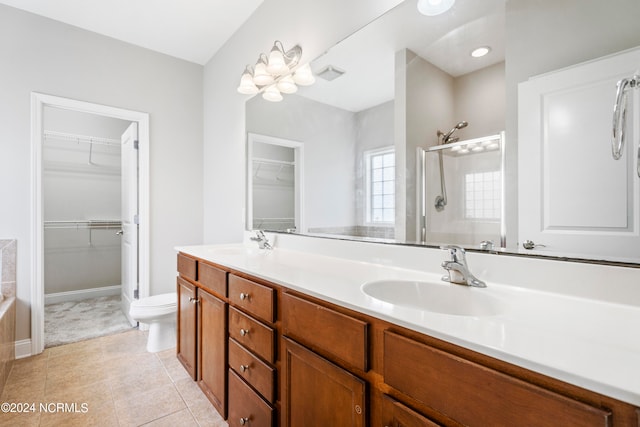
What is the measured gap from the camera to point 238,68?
2631mm

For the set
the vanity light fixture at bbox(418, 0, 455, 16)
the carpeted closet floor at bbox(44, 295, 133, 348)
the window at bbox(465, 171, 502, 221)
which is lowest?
the carpeted closet floor at bbox(44, 295, 133, 348)

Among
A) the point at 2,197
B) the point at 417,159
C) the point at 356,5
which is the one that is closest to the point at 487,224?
the point at 417,159

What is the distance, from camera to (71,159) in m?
A: 3.71

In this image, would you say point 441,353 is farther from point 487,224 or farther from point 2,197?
point 2,197

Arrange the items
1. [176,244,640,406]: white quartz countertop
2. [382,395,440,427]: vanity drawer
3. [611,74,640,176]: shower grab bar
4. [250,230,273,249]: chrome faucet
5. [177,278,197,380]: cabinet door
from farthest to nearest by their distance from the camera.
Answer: [250,230,273,249]: chrome faucet, [177,278,197,380]: cabinet door, [611,74,640,176]: shower grab bar, [382,395,440,427]: vanity drawer, [176,244,640,406]: white quartz countertop

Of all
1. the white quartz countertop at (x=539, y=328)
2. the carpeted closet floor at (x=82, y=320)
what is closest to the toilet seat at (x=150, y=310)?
the carpeted closet floor at (x=82, y=320)

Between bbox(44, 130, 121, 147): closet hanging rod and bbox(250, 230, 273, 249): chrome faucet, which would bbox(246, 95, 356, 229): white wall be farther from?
bbox(44, 130, 121, 147): closet hanging rod

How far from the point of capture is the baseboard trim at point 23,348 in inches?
90.7

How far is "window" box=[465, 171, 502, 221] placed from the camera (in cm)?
109

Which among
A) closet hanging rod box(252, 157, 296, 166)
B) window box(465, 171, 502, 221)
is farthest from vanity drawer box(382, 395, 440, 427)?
closet hanging rod box(252, 157, 296, 166)

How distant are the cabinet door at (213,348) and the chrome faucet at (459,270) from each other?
3.43 ft

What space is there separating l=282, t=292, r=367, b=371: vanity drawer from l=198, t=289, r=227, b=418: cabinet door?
0.57 metres

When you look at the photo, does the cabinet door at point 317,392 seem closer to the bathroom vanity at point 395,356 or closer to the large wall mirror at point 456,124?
the bathroom vanity at point 395,356

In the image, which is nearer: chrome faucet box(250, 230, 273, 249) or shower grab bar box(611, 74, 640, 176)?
shower grab bar box(611, 74, 640, 176)
